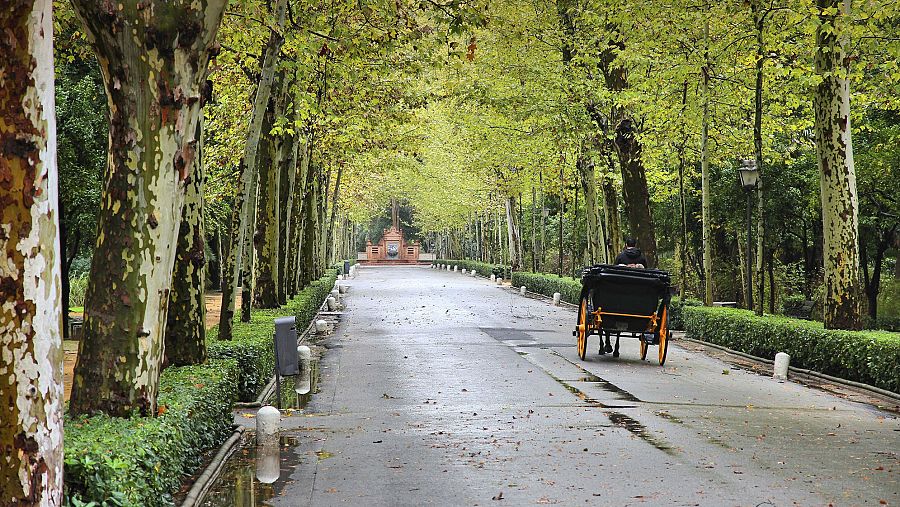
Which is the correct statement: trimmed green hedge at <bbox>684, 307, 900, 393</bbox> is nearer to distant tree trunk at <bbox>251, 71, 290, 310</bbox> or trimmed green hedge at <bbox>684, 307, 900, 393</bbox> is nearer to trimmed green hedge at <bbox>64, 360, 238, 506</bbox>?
distant tree trunk at <bbox>251, 71, 290, 310</bbox>

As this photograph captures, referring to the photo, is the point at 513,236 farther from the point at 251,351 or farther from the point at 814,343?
the point at 251,351

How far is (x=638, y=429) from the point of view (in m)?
12.2

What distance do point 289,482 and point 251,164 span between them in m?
8.41

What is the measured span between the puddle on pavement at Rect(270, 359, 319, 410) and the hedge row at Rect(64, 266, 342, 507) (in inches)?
28.6

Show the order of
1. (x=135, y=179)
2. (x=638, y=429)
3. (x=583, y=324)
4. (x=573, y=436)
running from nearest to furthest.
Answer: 1. (x=135, y=179)
2. (x=573, y=436)
3. (x=638, y=429)
4. (x=583, y=324)

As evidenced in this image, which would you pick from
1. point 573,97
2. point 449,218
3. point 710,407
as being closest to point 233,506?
point 710,407

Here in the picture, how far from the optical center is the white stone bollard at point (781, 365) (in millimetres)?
17984

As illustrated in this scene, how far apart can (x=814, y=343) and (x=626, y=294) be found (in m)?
3.33

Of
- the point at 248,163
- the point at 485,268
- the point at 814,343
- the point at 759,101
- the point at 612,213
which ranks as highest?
the point at 759,101

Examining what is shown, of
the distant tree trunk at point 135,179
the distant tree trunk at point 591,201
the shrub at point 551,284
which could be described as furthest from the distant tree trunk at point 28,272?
the shrub at point 551,284

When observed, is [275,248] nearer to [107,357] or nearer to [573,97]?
[573,97]

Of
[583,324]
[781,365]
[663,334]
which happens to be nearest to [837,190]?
[781,365]

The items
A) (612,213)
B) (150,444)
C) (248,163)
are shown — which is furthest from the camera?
(612,213)

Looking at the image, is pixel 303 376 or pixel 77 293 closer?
pixel 303 376
